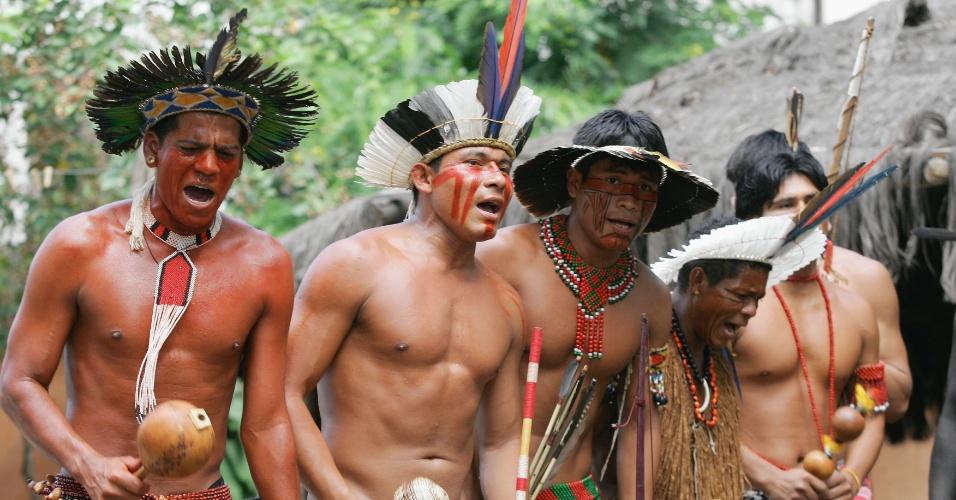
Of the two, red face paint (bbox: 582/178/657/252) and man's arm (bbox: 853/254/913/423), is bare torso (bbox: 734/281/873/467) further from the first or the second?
red face paint (bbox: 582/178/657/252)

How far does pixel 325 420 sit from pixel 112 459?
826 millimetres

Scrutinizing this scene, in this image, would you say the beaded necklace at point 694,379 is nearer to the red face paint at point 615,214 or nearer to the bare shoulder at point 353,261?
the red face paint at point 615,214

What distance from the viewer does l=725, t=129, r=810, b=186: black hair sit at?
523 centimetres

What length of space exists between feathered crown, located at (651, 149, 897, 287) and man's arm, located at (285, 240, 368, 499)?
1464mm

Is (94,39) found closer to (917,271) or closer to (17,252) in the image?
(17,252)

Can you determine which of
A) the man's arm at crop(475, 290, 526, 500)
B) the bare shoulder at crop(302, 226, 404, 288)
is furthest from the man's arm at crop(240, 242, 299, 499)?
the man's arm at crop(475, 290, 526, 500)

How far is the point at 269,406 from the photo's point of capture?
333 centimetres

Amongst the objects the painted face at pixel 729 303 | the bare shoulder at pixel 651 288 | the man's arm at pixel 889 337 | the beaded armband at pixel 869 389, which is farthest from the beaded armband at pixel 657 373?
the man's arm at pixel 889 337

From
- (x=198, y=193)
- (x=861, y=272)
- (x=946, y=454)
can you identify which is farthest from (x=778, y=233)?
(x=198, y=193)

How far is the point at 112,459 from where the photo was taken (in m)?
2.92

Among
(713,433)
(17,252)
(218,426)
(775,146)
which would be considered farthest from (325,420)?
(17,252)

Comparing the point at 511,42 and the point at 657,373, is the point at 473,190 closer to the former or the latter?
the point at 511,42

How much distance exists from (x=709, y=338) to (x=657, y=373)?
0.31 m

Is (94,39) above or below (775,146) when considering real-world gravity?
above
